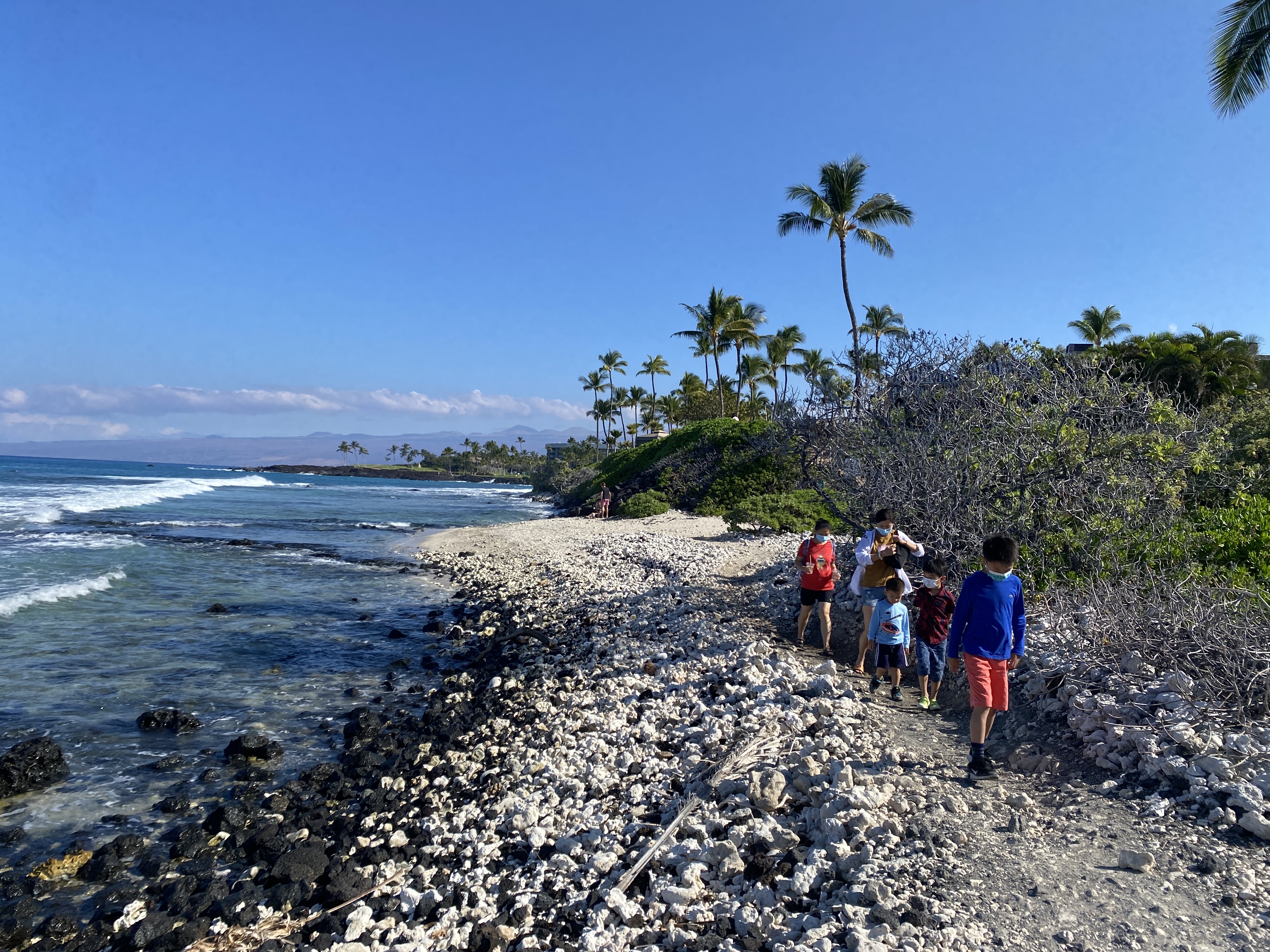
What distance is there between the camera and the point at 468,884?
15.4ft

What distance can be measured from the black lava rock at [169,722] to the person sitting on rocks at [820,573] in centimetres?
760

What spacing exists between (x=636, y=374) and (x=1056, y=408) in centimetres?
6848

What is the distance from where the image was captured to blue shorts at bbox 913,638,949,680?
6555 millimetres

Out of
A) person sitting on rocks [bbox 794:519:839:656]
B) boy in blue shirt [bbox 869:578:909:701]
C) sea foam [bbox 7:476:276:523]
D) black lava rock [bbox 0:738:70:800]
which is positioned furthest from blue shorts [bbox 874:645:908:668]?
sea foam [bbox 7:476:276:523]

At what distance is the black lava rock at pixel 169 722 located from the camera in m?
7.74

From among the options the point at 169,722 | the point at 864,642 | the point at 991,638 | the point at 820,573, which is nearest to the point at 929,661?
the point at 864,642

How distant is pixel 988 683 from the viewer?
504 centimetres

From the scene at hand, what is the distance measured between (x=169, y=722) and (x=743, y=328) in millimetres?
42073

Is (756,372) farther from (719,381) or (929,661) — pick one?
(929,661)

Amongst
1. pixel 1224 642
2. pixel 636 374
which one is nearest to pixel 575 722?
pixel 1224 642

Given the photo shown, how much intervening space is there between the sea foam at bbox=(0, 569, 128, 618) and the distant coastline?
3429 inches

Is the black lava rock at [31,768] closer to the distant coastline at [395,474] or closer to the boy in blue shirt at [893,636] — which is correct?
the boy in blue shirt at [893,636]

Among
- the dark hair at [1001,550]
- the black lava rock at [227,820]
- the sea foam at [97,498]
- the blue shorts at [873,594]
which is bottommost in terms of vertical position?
the black lava rock at [227,820]

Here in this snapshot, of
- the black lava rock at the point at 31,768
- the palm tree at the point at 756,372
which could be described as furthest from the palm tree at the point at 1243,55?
the palm tree at the point at 756,372
